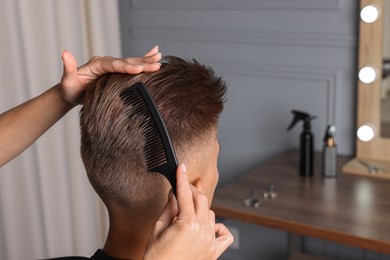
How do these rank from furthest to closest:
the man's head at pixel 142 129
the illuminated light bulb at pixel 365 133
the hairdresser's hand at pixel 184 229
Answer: the illuminated light bulb at pixel 365 133
the man's head at pixel 142 129
the hairdresser's hand at pixel 184 229

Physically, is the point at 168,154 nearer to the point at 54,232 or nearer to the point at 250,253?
the point at 54,232

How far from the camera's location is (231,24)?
234 cm

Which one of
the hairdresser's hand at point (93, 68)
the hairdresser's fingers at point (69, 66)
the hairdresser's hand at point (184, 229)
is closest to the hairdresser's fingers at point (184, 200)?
the hairdresser's hand at point (184, 229)

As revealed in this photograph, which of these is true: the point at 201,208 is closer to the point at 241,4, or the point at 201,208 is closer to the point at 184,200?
the point at 184,200

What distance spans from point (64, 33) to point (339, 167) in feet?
3.56

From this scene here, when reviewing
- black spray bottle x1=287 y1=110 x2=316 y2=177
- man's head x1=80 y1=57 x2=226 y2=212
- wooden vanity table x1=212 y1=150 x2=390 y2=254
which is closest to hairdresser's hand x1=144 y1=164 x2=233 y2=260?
man's head x1=80 y1=57 x2=226 y2=212

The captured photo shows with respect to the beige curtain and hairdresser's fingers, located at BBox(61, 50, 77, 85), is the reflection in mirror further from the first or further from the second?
hairdresser's fingers, located at BBox(61, 50, 77, 85)

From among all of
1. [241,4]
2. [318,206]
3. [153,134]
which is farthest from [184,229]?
[241,4]

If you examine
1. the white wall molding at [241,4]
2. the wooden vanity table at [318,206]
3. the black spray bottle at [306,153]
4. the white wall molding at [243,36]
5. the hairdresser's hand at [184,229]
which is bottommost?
the wooden vanity table at [318,206]

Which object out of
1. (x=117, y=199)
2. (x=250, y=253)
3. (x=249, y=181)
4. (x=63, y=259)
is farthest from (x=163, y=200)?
(x=250, y=253)

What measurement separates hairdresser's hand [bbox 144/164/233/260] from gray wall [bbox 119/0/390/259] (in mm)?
1444

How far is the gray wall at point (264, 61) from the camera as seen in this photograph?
2146 millimetres

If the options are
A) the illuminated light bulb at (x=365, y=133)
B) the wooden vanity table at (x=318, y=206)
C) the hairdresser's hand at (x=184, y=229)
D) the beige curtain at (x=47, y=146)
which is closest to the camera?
the hairdresser's hand at (x=184, y=229)

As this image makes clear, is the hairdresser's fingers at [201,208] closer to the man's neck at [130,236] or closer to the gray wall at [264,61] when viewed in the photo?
the man's neck at [130,236]
